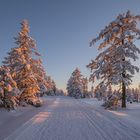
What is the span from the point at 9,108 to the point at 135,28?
1494 centimetres

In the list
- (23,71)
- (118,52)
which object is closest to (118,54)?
(118,52)

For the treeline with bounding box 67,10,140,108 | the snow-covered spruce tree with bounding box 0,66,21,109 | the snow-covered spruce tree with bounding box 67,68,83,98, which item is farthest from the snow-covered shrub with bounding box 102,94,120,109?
the snow-covered spruce tree with bounding box 67,68,83,98

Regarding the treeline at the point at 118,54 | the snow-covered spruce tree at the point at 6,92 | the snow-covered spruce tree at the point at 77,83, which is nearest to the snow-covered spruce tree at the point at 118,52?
the treeline at the point at 118,54

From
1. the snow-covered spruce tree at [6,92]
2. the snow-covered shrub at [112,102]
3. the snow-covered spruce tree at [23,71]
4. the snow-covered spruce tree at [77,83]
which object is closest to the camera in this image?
the snow-covered spruce tree at [6,92]

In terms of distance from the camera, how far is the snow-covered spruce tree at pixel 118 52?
22641 mm

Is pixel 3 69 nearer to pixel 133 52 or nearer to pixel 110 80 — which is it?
pixel 110 80

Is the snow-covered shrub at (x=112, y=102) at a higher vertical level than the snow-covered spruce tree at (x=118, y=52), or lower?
lower

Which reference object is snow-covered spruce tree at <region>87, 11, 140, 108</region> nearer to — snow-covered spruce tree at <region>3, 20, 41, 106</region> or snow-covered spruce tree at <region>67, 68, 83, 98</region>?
snow-covered spruce tree at <region>3, 20, 41, 106</region>

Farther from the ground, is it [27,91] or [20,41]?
[20,41]

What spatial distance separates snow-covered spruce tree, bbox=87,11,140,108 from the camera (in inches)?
891

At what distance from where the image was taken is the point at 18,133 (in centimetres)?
999

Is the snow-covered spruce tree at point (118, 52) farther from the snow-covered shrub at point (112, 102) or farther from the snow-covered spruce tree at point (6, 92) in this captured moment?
the snow-covered spruce tree at point (6, 92)

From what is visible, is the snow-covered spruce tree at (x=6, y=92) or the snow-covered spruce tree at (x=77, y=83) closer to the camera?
the snow-covered spruce tree at (x=6, y=92)

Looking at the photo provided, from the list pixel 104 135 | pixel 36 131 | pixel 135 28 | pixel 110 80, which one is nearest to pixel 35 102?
pixel 110 80
